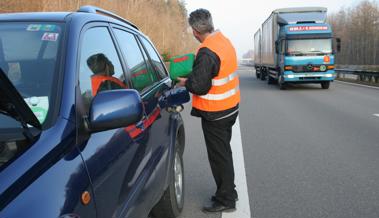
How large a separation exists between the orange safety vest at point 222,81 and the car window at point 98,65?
1050 millimetres

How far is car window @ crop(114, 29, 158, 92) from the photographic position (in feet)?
10.1

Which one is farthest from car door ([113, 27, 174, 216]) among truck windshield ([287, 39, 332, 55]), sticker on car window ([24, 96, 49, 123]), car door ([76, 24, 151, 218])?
truck windshield ([287, 39, 332, 55])

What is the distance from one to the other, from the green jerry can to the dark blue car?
0.54 meters

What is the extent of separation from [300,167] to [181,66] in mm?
2679

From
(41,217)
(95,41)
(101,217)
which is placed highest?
(95,41)

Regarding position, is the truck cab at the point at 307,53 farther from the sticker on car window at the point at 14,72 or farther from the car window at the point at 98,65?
the sticker on car window at the point at 14,72

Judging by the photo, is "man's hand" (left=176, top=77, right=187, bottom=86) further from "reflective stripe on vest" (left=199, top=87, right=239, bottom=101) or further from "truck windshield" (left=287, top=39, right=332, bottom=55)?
"truck windshield" (left=287, top=39, right=332, bottom=55)

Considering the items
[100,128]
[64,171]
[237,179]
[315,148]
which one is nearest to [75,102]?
[100,128]

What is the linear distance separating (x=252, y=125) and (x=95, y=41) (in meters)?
6.86

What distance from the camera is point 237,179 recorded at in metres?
4.91

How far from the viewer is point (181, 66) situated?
3.63 metres

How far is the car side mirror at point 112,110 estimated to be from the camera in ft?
5.88

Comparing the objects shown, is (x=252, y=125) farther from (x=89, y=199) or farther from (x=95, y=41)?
(x=89, y=199)

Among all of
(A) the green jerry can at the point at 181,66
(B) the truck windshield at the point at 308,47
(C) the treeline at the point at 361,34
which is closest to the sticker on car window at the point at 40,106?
(A) the green jerry can at the point at 181,66
